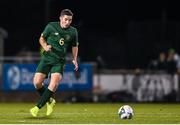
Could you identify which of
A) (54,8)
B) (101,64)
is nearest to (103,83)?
(101,64)

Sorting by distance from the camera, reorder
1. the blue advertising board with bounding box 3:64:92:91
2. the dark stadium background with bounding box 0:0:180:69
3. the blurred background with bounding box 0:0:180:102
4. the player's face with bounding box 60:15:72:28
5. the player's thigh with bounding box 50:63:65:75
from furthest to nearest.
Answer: the dark stadium background with bounding box 0:0:180:69
the blurred background with bounding box 0:0:180:102
the blue advertising board with bounding box 3:64:92:91
the player's thigh with bounding box 50:63:65:75
the player's face with bounding box 60:15:72:28

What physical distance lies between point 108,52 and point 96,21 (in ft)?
27.7

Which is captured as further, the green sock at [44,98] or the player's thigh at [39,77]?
the player's thigh at [39,77]

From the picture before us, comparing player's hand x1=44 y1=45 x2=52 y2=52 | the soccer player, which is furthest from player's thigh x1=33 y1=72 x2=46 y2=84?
player's hand x1=44 y1=45 x2=52 y2=52

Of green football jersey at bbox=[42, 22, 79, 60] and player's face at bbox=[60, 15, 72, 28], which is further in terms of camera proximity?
green football jersey at bbox=[42, 22, 79, 60]

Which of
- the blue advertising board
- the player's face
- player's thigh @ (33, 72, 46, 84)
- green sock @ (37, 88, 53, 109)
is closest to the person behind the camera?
green sock @ (37, 88, 53, 109)

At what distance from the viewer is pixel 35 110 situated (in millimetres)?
17250

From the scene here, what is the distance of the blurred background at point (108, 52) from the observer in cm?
3052

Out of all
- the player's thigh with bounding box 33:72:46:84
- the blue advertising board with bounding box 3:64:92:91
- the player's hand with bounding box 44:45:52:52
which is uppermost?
the player's hand with bounding box 44:45:52:52

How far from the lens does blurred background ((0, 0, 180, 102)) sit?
30.5 m

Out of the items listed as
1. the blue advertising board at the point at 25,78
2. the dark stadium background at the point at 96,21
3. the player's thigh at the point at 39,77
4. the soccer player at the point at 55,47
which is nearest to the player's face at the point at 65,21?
the soccer player at the point at 55,47

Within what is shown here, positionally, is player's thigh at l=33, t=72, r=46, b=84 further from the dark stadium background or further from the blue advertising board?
the dark stadium background

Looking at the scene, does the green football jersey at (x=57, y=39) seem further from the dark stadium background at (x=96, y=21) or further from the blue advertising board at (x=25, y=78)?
the dark stadium background at (x=96, y=21)

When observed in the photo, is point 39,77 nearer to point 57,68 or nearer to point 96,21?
point 57,68
